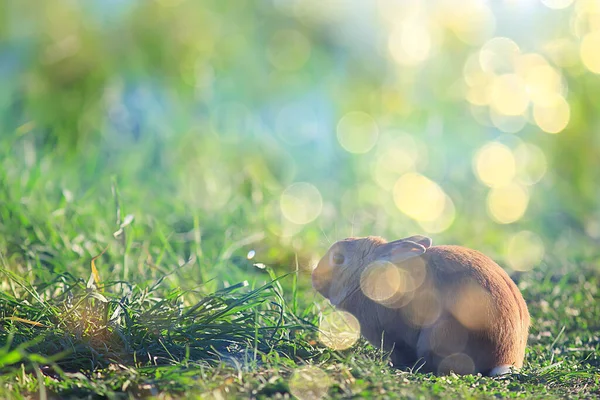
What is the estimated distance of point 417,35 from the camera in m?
7.87

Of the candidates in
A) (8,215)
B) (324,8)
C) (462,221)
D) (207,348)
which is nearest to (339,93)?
(324,8)

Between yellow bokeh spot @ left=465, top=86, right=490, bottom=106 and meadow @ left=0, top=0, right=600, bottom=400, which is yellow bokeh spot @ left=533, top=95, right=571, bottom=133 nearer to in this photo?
meadow @ left=0, top=0, right=600, bottom=400

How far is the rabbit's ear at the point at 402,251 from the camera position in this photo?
3.48 meters

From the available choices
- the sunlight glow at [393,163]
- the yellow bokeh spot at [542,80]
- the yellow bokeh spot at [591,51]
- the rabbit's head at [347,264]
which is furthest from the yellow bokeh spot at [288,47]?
the rabbit's head at [347,264]

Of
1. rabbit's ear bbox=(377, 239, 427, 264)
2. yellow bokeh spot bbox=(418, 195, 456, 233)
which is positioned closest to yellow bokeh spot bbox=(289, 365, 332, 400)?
rabbit's ear bbox=(377, 239, 427, 264)

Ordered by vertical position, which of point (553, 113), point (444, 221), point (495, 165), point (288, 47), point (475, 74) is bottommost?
point (444, 221)

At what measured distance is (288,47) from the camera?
27.7ft

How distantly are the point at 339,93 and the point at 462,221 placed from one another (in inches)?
81.8

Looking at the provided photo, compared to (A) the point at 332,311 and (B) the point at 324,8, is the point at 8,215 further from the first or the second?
(B) the point at 324,8

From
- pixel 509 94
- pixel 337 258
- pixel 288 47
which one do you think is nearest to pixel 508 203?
pixel 509 94

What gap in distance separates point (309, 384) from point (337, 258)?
1374mm

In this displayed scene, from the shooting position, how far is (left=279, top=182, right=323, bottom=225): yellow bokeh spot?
638 centimetres

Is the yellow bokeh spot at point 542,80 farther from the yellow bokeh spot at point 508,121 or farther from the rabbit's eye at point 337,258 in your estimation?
the rabbit's eye at point 337,258

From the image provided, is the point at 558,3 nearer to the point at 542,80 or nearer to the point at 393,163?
the point at 542,80
